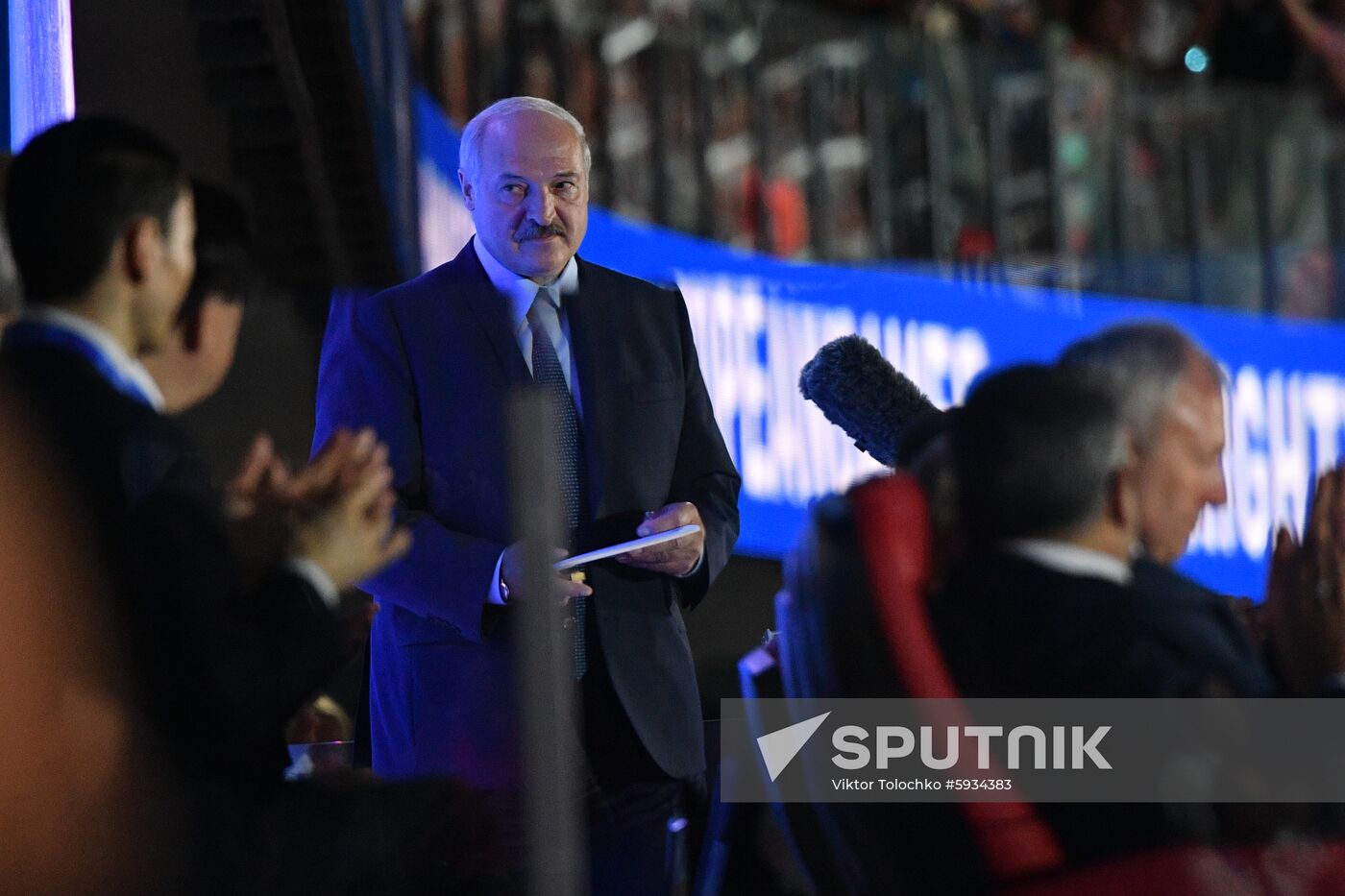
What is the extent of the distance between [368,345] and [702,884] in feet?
2.50

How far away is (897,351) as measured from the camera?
11.6ft

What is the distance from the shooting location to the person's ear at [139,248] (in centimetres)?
144

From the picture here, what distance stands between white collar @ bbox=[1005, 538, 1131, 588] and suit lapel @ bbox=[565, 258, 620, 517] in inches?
23.0

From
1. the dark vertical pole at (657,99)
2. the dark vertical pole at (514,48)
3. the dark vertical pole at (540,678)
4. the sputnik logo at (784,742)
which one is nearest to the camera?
the dark vertical pole at (540,678)

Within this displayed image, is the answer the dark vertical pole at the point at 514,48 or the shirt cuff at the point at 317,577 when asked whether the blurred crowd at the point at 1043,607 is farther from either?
the dark vertical pole at the point at 514,48

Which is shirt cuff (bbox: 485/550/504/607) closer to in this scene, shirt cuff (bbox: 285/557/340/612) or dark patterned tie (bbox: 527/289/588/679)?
dark patterned tie (bbox: 527/289/588/679)

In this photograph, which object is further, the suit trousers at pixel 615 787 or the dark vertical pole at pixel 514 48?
the dark vertical pole at pixel 514 48

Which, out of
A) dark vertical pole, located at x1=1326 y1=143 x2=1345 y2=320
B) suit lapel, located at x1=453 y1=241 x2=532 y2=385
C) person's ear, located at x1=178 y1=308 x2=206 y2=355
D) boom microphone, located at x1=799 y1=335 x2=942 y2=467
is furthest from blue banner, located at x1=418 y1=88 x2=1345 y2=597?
person's ear, located at x1=178 y1=308 x2=206 y2=355

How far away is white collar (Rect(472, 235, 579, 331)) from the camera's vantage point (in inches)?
83.9

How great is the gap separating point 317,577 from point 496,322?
694mm

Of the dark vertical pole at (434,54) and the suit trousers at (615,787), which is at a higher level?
the dark vertical pole at (434,54)

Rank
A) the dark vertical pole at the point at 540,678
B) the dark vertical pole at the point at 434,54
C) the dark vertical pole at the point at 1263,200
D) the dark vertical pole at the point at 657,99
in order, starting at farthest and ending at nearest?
the dark vertical pole at the point at 1263,200
the dark vertical pole at the point at 657,99
the dark vertical pole at the point at 434,54
the dark vertical pole at the point at 540,678

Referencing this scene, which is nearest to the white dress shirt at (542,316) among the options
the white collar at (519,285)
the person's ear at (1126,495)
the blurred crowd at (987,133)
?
the white collar at (519,285)

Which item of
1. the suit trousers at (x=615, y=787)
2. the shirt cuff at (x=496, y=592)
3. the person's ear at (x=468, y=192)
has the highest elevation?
the person's ear at (x=468, y=192)
